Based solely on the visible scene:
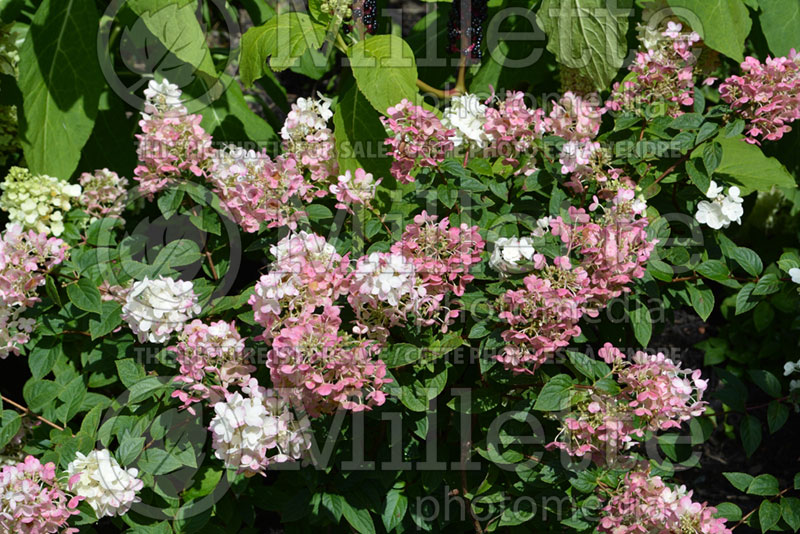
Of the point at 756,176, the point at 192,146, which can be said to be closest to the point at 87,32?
the point at 192,146

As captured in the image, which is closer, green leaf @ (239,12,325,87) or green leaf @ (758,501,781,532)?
green leaf @ (758,501,781,532)

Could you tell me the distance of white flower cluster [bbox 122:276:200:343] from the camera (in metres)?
1.36

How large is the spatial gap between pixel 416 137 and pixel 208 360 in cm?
55

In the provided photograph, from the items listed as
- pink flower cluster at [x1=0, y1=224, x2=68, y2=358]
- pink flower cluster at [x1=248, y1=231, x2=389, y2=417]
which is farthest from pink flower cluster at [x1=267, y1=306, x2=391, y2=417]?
pink flower cluster at [x1=0, y1=224, x2=68, y2=358]

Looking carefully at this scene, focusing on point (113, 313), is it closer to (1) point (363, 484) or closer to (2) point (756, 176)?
(1) point (363, 484)

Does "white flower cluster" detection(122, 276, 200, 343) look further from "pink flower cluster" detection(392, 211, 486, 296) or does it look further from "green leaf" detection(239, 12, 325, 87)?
"green leaf" detection(239, 12, 325, 87)

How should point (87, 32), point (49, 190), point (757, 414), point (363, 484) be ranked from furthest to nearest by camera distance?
point (757, 414)
point (87, 32)
point (49, 190)
point (363, 484)

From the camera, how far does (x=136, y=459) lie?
1.42 m

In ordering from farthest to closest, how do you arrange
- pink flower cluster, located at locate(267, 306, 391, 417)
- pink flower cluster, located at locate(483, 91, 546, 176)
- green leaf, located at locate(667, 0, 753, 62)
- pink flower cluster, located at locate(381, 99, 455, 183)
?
green leaf, located at locate(667, 0, 753, 62)
pink flower cluster, located at locate(483, 91, 546, 176)
pink flower cluster, located at locate(381, 99, 455, 183)
pink flower cluster, located at locate(267, 306, 391, 417)

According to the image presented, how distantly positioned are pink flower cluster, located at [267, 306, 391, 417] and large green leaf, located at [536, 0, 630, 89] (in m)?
0.88

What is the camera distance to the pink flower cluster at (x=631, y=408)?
1265mm

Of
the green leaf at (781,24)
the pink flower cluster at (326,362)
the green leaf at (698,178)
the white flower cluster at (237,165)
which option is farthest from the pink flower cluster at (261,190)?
the green leaf at (781,24)

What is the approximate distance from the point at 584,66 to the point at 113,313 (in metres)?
1.14

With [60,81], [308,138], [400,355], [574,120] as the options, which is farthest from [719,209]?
[60,81]
